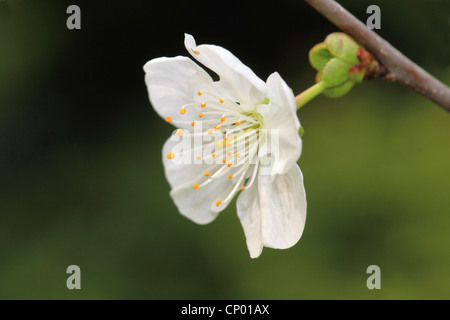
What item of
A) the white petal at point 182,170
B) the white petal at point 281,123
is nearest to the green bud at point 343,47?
the white petal at point 281,123

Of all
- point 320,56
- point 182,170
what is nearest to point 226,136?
point 182,170

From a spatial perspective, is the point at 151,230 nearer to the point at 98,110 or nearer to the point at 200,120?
the point at 98,110

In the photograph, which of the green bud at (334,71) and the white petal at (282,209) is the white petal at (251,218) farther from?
the green bud at (334,71)

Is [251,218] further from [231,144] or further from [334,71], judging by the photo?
[334,71]

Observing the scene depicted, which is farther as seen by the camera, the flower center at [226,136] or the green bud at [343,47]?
the flower center at [226,136]

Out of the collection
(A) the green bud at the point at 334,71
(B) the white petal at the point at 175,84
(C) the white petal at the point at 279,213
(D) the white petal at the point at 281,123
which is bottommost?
(C) the white petal at the point at 279,213

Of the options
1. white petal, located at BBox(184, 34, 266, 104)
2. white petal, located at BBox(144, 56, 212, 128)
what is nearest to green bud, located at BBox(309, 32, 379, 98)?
white petal, located at BBox(184, 34, 266, 104)

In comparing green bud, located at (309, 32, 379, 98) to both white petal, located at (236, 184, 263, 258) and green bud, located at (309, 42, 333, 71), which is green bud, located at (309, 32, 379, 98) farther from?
white petal, located at (236, 184, 263, 258)

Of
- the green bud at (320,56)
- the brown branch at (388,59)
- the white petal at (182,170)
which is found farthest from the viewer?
the white petal at (182,170)
